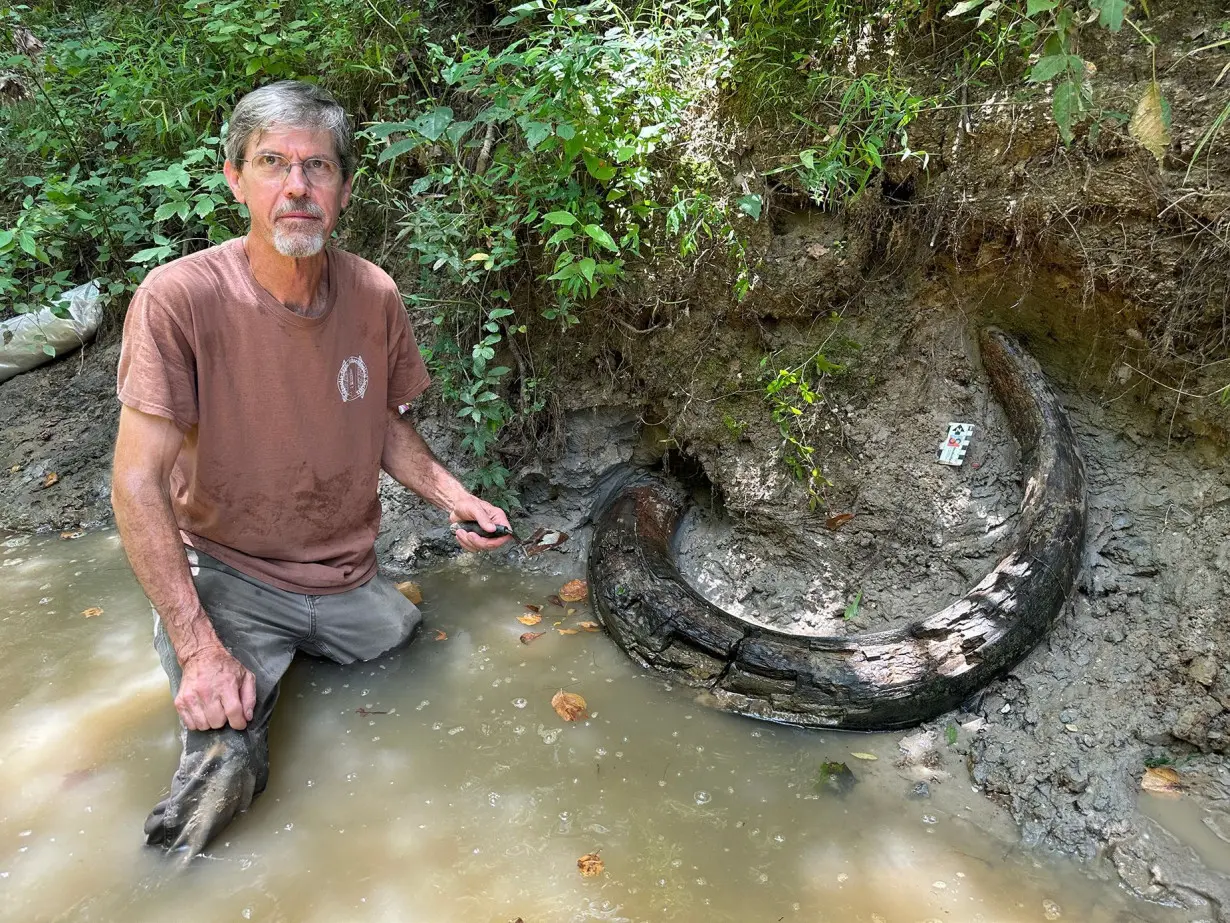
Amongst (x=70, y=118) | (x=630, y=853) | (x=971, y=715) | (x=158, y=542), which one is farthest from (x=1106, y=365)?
(x=70, y=118)

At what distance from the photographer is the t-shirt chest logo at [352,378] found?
106 inches

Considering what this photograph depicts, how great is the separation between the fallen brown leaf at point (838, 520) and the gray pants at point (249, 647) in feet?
5.88

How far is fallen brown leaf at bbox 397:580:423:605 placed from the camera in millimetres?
3399

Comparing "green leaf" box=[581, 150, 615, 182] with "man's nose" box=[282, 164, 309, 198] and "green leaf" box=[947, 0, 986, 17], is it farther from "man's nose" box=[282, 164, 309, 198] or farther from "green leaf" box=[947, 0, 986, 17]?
"green leaf" box=[947, 0, 986, 17]

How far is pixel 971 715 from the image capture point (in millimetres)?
2674

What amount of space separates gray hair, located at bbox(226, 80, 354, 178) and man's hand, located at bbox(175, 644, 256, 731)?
1564 mm

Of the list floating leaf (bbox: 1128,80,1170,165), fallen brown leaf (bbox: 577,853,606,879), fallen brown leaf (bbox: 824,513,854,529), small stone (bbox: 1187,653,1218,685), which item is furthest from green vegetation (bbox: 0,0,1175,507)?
fallen brown leaf (bbox: 577,853,606,879)

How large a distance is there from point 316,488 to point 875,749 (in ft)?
6.93

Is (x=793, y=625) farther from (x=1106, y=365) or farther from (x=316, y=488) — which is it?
(x=316, y=488)

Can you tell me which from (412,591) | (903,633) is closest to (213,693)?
(412,591)

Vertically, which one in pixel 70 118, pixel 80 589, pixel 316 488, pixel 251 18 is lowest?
pixel 80 589

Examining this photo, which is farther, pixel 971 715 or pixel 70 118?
pixel 70 118

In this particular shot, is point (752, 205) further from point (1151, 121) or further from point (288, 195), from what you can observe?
point (288, 195)

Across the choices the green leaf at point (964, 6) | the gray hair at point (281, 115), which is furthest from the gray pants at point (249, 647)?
the green leaf at point (964, 6)
